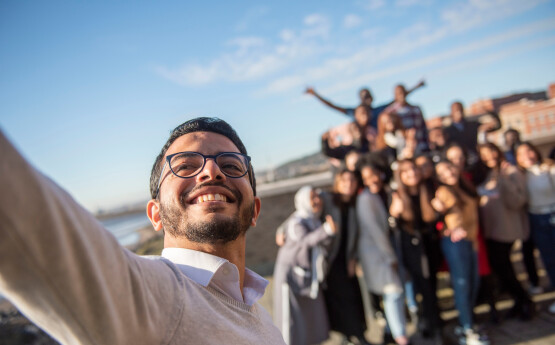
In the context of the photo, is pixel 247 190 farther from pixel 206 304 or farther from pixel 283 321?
pixel 283 321

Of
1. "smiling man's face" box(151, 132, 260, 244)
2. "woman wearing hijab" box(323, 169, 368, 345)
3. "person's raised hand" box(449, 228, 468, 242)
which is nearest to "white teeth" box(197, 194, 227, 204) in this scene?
"smiling man's face" box(151, 132, 260, 244)

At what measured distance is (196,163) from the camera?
4.11 ft

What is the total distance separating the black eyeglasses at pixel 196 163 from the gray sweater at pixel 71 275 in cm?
53

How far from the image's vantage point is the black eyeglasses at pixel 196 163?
1.23m

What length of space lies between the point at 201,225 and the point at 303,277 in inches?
90.2

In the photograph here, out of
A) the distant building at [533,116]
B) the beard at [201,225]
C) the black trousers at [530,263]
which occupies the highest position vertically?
the beard at [201,225]

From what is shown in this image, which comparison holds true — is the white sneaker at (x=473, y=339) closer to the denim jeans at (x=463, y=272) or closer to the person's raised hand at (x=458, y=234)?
the denim jeans at (x=463, y=272)

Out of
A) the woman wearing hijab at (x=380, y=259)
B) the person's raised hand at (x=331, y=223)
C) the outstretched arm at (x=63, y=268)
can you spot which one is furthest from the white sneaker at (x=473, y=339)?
the outstretched arm at (x=63, y=268)

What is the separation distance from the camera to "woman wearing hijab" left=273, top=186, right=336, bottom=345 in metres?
3.16

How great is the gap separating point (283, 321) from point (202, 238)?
248 centimetres

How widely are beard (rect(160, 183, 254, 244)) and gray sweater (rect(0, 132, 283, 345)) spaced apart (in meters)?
0.34

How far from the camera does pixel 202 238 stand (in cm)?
109

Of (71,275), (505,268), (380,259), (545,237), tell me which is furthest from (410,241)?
(71,275)

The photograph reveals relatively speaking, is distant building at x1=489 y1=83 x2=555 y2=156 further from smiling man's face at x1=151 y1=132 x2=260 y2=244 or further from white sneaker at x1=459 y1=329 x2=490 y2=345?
smiling man's face at x1=151 y1=132 x2=260 y2=244
